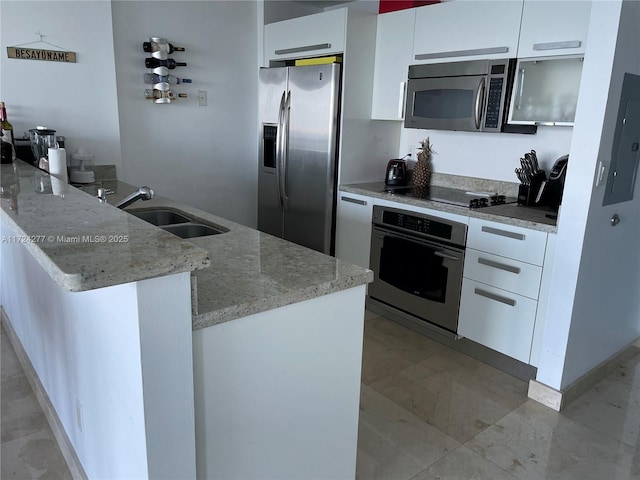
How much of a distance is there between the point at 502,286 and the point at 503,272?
0.08m

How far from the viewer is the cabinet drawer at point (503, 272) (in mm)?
2555

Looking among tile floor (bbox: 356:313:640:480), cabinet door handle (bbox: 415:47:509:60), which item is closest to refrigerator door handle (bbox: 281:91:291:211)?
cabinet door handle (bbox: 415:47:509:60)

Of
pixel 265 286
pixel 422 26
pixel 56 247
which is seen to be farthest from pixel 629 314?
pixel 56 247

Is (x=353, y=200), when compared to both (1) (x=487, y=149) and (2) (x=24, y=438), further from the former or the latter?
(2) (x=24, y=438)

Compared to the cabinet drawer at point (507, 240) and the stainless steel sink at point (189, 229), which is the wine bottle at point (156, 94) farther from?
the cabinet drawer at point (507, 240)

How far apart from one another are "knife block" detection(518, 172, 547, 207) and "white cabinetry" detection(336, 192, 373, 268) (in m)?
0.96

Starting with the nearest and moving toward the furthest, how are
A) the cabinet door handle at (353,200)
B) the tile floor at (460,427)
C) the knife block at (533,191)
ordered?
1. the tile floor at (460,427)
2. the knife block at (533,191)
3. the cabinet door handle at (353,200)

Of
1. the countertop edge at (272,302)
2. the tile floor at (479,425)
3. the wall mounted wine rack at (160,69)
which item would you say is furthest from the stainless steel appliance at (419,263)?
the wall mounted wine rack at (160,69)

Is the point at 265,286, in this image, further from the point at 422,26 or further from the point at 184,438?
the point at 422,26

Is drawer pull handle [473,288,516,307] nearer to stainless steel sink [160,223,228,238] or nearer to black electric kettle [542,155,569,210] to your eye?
black electric kettle [542,155,569,210]

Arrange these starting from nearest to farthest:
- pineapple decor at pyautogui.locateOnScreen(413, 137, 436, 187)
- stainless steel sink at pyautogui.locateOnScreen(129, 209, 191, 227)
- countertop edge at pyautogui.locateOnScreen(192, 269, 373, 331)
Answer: countertop edge at pyautogui.locateOnScreen(192, 269, 373, 331), stainless steel sink at pyautogui.locateOnScreen(129, 209, 191, 227), pineapple decor at pyautogui.locateOnScreen(413, 137, 436, 187)

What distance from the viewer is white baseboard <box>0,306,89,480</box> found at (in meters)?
1.87

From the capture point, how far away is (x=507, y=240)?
2.62m

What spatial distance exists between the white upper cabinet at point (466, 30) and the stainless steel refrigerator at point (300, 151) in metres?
0.62
